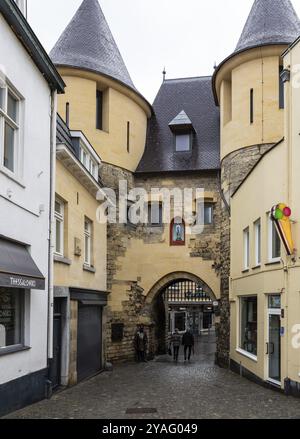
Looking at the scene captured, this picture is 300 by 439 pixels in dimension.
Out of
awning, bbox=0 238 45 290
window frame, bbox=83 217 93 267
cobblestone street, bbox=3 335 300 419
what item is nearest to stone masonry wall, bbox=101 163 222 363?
window frame, bbox=83 217 93 267

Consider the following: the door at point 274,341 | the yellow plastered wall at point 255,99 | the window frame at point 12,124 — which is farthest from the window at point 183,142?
the window frame at point 12,124

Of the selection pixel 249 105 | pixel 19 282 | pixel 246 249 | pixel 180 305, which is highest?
pixel 249 105

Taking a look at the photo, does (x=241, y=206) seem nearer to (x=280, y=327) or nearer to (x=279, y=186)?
(x=279, y=186)

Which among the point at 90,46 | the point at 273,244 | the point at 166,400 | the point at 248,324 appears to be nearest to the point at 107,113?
the point at 90,46

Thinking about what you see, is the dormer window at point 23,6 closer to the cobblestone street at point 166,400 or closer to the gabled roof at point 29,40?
the gabled roof at point 29,40

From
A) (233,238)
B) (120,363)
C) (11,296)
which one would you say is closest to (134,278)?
(120,363)

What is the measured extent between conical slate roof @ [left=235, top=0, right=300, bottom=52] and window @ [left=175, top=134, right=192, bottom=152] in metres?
4.97

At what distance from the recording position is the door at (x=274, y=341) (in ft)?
44.5

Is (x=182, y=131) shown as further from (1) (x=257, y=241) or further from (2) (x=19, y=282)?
(2) (x=19, y=282)

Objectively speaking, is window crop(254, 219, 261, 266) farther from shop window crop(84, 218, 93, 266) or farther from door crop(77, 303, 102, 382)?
shop window crop(84, 218, 93, 266)

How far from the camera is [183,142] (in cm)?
2623

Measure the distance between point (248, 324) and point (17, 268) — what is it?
9546mm

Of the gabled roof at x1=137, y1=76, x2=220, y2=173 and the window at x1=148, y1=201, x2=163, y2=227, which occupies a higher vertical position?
the gabled roof at x1=137, y1=76, x2=220, y2=173

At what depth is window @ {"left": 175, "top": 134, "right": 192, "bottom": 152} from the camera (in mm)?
26047
